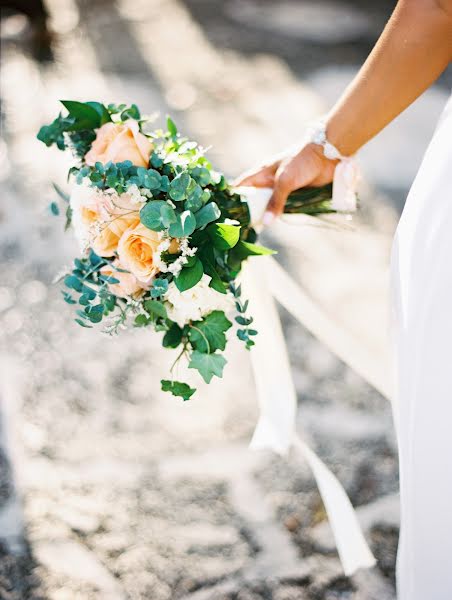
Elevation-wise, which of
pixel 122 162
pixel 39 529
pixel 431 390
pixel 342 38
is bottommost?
pixel 39 529

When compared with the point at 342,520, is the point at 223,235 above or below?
above

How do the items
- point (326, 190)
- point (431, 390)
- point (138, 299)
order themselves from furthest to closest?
point (326, 190) < point (138, 299) < point (431, 390)

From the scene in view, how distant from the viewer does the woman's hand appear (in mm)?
1344

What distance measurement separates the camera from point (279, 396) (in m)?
1.60

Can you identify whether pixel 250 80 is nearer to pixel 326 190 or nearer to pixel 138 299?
pixel 326 190

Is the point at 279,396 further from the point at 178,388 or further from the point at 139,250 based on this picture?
the point at 139,250

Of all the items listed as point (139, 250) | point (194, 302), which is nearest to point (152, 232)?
point (139, 250)

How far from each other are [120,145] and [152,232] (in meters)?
0.18

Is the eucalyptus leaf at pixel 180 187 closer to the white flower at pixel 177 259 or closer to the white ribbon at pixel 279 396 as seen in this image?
the white flower at pixel 177 259

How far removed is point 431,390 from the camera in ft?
3.50

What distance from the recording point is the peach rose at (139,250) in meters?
1.08

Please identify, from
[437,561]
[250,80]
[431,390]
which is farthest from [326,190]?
[250,80]

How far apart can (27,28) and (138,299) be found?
115 inches

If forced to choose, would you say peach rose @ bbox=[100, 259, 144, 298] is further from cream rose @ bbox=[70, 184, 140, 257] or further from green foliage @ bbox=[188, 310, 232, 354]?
green foliage @ bbox=[188, 310, 232, 354]
